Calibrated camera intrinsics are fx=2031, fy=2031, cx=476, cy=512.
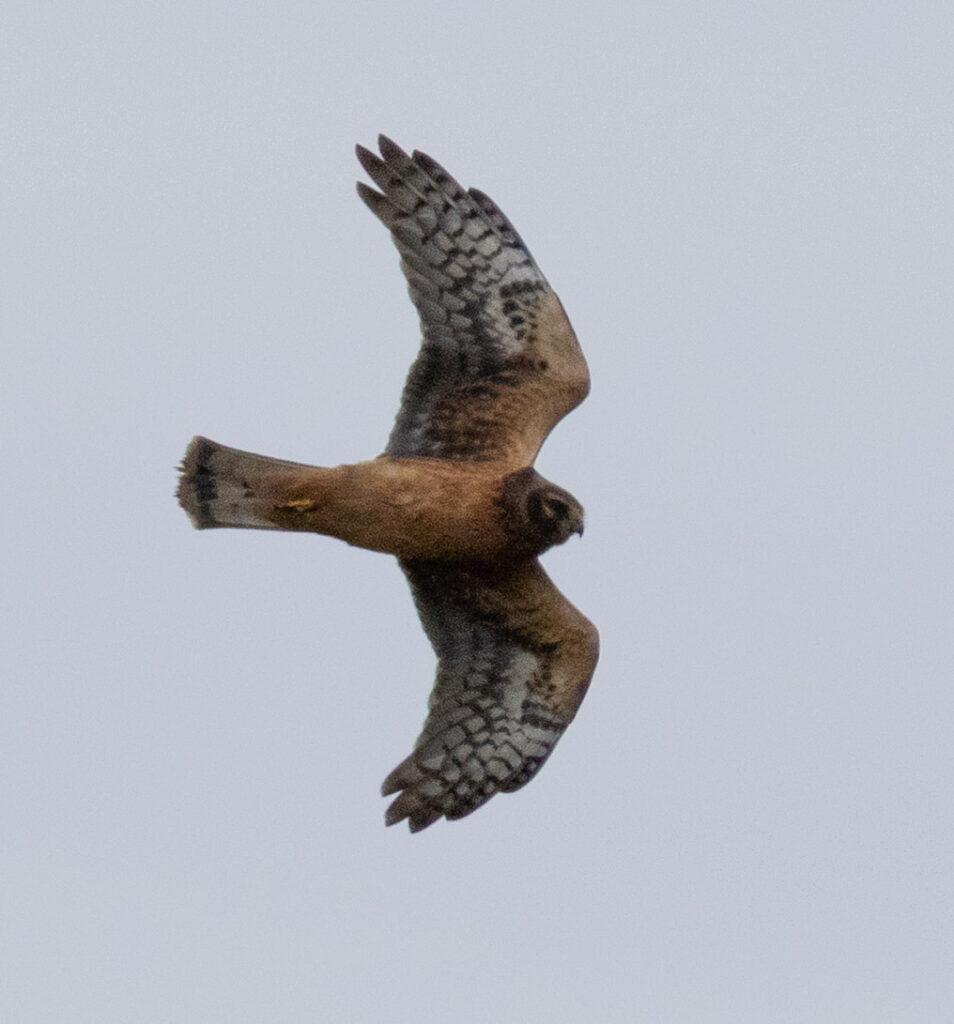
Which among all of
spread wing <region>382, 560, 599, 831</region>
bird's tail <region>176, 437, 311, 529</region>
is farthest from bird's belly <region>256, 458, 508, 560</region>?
spread wing <region>382, 560, 599, 831</region>

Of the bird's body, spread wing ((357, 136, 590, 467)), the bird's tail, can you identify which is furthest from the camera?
spread wing ((357, 136, 590, 467))

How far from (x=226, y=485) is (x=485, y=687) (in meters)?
1.91

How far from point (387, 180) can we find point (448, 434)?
1.42m

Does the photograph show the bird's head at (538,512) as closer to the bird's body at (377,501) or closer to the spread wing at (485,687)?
the bird's body at (377,501)

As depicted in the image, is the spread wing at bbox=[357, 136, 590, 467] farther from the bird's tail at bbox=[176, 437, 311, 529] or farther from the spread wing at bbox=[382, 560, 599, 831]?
the spread wing at bbox=[382, 560, 599, 831]

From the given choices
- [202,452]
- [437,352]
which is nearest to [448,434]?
[437,352]

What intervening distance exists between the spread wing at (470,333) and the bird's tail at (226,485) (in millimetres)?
757

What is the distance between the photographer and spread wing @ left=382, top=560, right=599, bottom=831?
37.0ft

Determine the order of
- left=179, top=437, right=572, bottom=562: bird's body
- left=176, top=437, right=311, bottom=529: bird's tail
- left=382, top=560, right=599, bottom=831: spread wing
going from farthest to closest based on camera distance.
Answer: left=382, top=560, right=599, bottom=831: spread wing
left=176, top=437, right=311, bottom=529: bird's tail
left=179, top=437, right=572, bottom=562: bird's body

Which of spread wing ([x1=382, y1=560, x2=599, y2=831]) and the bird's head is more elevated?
the bird's head

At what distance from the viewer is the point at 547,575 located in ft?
36.7

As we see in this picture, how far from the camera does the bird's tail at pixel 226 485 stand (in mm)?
10750

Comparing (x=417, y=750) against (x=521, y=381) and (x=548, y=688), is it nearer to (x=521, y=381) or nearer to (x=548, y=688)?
(x=548, y=688)

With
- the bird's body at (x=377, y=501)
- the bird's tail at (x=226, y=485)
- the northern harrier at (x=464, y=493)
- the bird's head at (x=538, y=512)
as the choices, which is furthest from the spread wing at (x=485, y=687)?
the bird's tail at (x=226, y=485)
